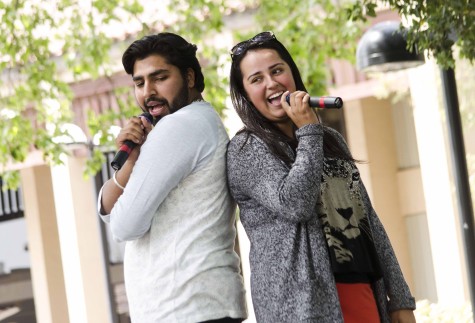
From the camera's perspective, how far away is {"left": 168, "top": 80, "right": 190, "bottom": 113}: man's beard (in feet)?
10.6

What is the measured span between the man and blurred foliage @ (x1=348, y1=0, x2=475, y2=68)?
6.32 feet

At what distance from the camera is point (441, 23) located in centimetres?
495

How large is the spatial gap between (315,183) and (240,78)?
45 centimetres

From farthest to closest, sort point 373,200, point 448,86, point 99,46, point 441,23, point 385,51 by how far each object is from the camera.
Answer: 1. point 373,200
2. point 99,46
3. point 385,51
4. point 448,86
5. point 441,23

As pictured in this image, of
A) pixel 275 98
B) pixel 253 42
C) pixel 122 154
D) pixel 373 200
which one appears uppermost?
pixel 253 42

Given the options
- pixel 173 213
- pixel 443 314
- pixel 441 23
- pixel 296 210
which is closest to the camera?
pixel 296 210

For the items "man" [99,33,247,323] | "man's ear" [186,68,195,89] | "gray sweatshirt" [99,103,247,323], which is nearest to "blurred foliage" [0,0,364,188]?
"man's ear" [186,68,195,89]

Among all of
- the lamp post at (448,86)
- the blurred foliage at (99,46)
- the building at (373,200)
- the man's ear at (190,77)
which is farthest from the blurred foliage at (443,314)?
the man's ear at (190,77)

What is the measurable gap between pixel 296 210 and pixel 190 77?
57 cm

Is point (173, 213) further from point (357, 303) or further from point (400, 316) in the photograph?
point (400, 316)

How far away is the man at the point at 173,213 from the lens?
303cm

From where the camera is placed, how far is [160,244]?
120 inches

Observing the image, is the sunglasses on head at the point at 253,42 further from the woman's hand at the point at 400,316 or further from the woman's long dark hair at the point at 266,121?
the woman's hand at the point at 400,316

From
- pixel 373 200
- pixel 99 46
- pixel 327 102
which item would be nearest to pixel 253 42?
pixel 327 102
